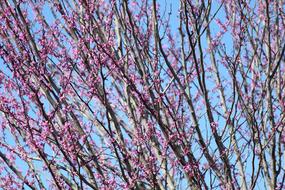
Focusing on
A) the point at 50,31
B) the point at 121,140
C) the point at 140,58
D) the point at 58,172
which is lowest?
the point at 58,172

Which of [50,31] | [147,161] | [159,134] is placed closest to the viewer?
[147,161]

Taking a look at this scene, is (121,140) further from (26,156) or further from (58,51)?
(58,51)

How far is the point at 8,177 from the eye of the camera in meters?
5.52

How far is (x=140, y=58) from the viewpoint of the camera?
528 centimetres

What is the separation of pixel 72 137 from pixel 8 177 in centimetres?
166

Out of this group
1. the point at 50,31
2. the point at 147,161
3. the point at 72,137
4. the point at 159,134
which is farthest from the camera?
the point at 50,31

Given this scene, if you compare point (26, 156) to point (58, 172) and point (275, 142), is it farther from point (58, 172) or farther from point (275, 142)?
point (275, 142)

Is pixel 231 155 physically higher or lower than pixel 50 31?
lower

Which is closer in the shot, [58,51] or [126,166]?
[126,166]

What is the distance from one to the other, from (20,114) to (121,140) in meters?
1.12

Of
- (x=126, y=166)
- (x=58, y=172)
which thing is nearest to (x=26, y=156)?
(x=58, y=172)

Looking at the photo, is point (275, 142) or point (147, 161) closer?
point (147, 161)

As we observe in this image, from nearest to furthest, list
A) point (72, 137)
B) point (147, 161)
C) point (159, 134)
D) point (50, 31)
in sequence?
point (72, 137) < point (147, 161) < point (159, 134) < point (50, 31)

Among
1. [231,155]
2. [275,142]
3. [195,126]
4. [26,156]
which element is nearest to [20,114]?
[26,156]
